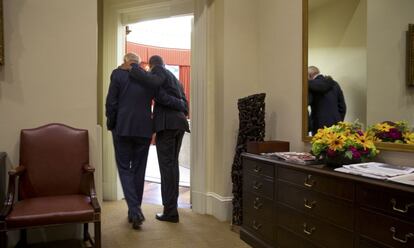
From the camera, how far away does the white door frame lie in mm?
3654

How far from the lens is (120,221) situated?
11.0ft

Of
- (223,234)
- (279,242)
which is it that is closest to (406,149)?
(279,242)

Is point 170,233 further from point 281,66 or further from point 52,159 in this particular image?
point 281,66

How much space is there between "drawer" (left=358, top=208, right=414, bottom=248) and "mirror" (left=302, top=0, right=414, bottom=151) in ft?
1.66

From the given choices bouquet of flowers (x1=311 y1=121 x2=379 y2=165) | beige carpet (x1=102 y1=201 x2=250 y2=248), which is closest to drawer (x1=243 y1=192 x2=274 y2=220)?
beige carpet (x1=102 y1=201 x2=250 y2=248)

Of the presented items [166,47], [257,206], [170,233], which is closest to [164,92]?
[170,233]

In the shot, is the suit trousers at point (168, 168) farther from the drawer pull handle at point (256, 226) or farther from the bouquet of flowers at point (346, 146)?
the bouquet of flowers at point (346, 146)

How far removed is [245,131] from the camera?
9.84 feet

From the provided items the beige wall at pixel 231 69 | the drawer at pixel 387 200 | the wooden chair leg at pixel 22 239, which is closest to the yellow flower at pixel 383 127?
the drawer at pixel 387 200

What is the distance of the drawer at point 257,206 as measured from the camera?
2.52m

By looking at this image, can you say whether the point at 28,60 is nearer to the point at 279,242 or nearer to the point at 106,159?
the point at 106,159

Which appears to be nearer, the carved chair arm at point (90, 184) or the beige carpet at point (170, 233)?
the carved chair arm at point (90, 184)

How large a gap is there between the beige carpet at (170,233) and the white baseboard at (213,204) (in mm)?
83

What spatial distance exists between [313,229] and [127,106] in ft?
6.51
